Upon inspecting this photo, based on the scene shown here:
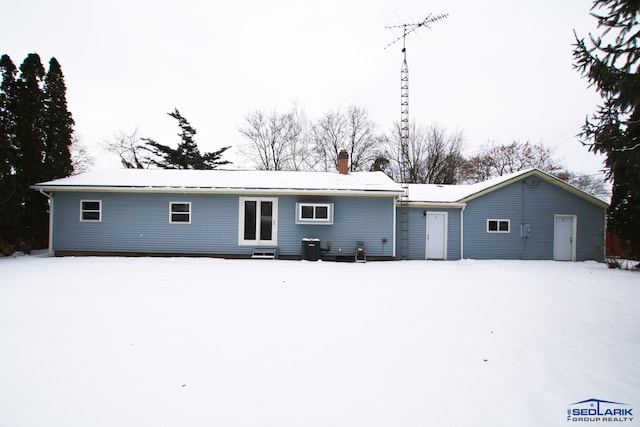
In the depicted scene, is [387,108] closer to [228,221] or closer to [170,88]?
[170,88]

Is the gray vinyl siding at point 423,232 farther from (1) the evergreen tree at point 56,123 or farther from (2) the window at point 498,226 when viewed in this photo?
(1) the evergreen tree at point 56,123

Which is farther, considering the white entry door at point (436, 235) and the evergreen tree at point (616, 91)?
the white entry door at point (436, 235)

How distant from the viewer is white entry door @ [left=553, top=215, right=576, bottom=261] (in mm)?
12359

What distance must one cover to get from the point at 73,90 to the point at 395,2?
68.9 ft

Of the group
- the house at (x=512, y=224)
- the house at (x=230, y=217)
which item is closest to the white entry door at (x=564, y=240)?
the house at (x=512, y=224)

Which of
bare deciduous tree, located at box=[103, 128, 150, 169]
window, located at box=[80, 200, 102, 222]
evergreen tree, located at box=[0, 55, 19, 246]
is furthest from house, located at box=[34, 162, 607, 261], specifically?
bare deciduous tree, located at box=[103, 128, 150, 169]

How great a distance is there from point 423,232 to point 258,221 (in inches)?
289

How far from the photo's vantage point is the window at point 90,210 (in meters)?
11.4

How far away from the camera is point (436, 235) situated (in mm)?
12477

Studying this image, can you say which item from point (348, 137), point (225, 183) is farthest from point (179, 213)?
point (348, 137)

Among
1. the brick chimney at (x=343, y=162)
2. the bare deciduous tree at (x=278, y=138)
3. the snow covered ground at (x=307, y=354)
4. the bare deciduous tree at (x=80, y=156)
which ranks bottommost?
the snow covered ground at (x=307, y=354)

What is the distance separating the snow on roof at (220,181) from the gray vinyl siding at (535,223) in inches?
197

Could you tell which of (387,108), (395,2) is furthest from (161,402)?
(387,108)

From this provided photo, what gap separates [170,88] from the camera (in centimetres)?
2188
